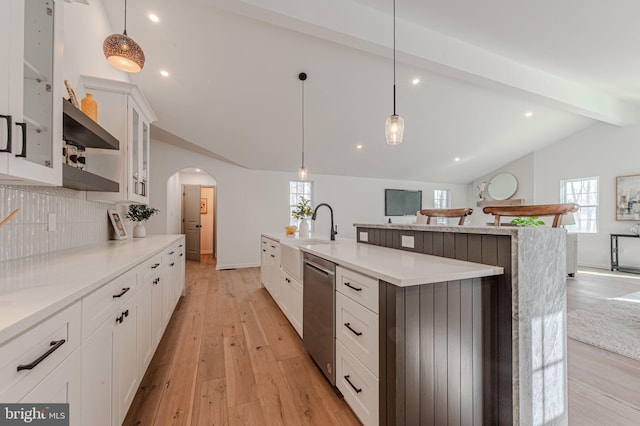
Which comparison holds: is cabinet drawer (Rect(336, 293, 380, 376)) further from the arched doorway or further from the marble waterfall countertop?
the arched doorway

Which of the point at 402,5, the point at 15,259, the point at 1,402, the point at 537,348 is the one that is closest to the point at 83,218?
the point at 15,259

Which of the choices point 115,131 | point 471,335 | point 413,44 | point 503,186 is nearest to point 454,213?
point 471,335

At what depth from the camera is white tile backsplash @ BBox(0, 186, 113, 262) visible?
1389 mm

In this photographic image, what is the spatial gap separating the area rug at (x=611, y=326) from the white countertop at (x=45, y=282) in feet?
12.1

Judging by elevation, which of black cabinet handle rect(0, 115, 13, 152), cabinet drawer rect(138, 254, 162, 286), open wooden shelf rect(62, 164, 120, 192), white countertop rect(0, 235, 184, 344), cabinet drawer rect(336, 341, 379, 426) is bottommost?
cabinet drawer rect(336, 341, 379, 426)

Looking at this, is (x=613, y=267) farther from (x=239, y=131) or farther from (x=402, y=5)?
(x=239, y=131)

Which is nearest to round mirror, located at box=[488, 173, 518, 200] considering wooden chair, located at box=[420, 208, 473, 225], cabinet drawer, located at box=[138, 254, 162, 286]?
wooden chair, located at box=[420, 208, 473, 225]

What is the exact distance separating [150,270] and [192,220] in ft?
18.3

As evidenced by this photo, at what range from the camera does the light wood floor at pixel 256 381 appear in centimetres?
146

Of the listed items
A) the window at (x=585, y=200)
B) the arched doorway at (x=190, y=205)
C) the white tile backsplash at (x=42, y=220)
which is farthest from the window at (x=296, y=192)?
the window at (x=585, y=200)

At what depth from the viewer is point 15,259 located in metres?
1.43

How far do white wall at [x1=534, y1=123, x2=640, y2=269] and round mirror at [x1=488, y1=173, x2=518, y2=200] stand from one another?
3.17 feet

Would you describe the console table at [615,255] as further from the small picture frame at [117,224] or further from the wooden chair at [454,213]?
the small picture frame at [117,224]

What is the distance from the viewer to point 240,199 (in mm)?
5863
